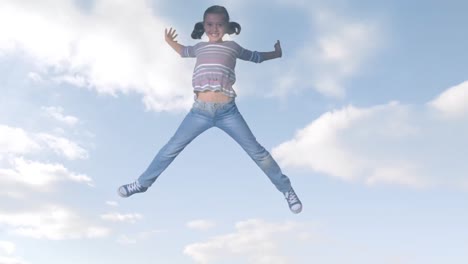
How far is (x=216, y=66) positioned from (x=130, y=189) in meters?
2.82

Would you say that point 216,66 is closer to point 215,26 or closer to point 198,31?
point 215,26

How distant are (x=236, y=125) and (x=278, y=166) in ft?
4.16

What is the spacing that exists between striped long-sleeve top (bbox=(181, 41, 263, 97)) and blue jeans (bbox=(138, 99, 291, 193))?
0.29 meters

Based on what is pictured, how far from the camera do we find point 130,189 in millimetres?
11961

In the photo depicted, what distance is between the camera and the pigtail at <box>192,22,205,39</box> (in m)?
11.5

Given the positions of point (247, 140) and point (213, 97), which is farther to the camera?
point (247, 140)

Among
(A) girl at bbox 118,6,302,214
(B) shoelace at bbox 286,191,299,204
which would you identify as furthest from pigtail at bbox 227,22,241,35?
(B) shoelace at bbox 286,191,299,204

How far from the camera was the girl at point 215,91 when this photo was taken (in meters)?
11.1

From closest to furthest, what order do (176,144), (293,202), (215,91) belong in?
1. (215,91)
2. (176,144)
3. (293,202)

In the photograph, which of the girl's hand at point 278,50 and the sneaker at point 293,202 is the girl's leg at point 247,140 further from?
the girl's hand at point 278,50

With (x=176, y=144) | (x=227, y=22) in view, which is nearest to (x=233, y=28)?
(x=227, y=22)

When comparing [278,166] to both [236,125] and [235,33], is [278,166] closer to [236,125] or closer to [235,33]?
[236,125]

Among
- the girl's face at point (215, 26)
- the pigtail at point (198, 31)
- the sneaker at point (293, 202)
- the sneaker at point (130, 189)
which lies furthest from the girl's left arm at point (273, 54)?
the sneaker at point (130, 189)

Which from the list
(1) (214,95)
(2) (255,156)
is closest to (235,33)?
(1) (214,95)
